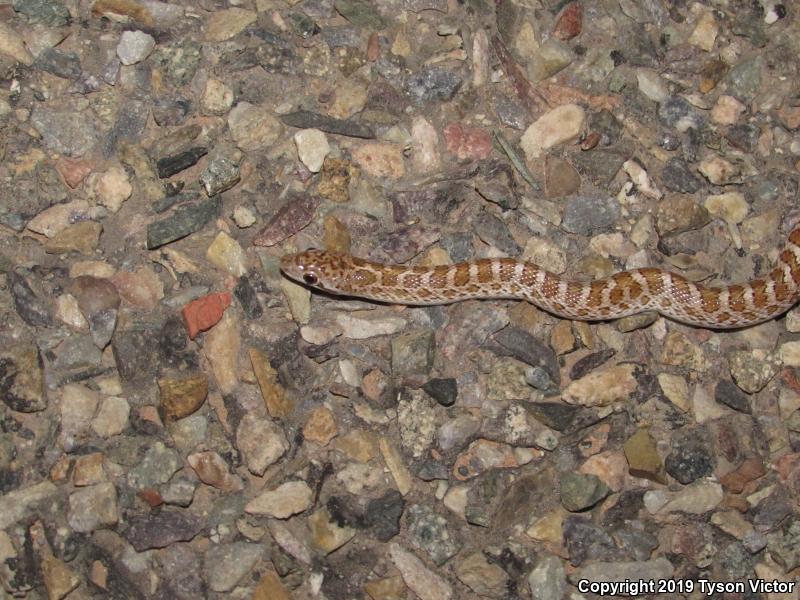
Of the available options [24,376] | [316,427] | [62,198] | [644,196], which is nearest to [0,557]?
[24,376]

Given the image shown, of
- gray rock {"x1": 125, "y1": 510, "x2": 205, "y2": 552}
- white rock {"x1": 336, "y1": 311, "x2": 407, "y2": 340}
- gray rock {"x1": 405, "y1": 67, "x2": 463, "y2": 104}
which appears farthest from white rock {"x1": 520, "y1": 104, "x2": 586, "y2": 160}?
gray rock {"x1": 125, "y1": 510, "x2": 205, "y2": 552}

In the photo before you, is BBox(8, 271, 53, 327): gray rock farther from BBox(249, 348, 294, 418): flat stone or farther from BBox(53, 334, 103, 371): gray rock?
BBox(249, 348, 294, 418): flat stone

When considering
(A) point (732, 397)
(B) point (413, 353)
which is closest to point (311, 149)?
(B) point (413, 353)

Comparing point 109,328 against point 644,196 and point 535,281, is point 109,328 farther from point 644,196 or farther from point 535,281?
point 644,196

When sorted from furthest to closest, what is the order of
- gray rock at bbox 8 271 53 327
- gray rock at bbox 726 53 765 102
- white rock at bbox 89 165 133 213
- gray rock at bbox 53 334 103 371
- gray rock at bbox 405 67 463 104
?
gray rock at bbox 726 53 765 102, gray rock at bbox 405 67 463 104, white rock at bbox 89 165 133 213, gray rock at bbox 8 271 53 327, gray rock at bbox 53 334 103 371

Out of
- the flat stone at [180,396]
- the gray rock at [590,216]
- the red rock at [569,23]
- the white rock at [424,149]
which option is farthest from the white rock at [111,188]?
the red rock at [569,23]

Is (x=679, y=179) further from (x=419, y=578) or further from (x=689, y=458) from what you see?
(x=419, y=578)
